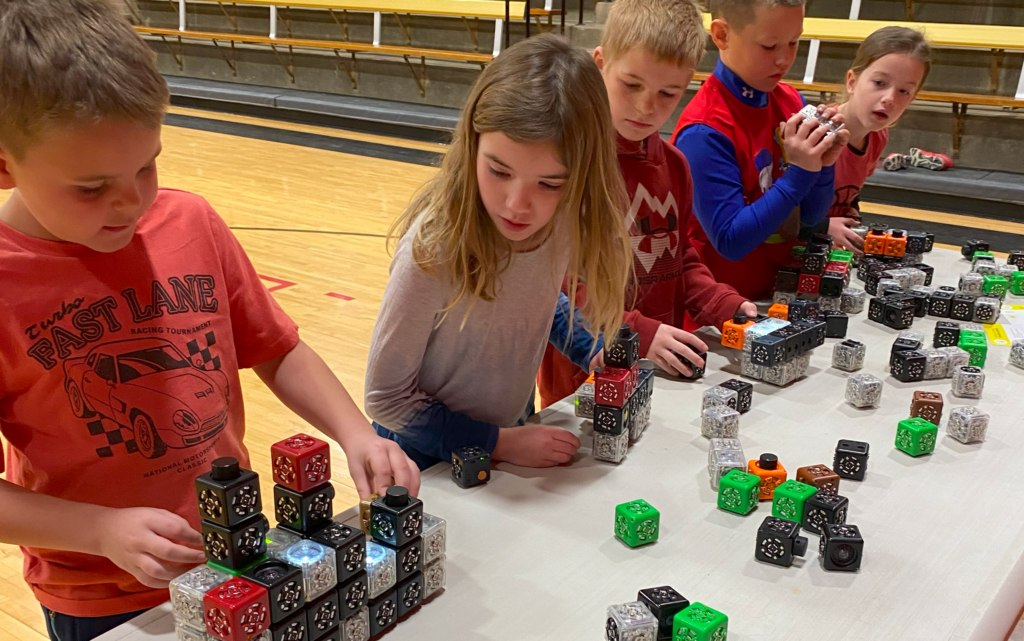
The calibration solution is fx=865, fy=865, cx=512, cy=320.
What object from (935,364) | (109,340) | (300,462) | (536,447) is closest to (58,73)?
(109,340)

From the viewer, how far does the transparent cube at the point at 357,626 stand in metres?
0.94

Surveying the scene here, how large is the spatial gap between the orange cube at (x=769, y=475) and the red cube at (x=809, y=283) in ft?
2.99

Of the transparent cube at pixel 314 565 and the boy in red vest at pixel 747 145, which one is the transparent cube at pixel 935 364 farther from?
the transparent cube at pixel 314 565

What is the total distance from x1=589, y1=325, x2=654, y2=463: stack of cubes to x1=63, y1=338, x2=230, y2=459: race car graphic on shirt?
573mm

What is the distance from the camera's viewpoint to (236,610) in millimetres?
818

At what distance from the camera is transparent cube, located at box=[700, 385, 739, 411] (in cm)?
153

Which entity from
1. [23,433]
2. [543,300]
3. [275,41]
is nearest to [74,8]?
[23,433]

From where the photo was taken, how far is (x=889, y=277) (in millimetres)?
2221

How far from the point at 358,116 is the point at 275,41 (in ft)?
5.65

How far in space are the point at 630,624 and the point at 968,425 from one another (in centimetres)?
85

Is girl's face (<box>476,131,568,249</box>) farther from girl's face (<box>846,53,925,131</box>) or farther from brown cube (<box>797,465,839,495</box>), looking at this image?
girl's face (<box>846,53,925,131</box>)

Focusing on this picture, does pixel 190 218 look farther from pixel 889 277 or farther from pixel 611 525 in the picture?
pixel 889 277

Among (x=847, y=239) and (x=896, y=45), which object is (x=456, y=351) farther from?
(x=896, y=45)

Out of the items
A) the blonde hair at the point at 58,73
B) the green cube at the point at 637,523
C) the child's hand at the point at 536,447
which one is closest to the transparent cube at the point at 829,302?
the child's hand at the point at 536,447
